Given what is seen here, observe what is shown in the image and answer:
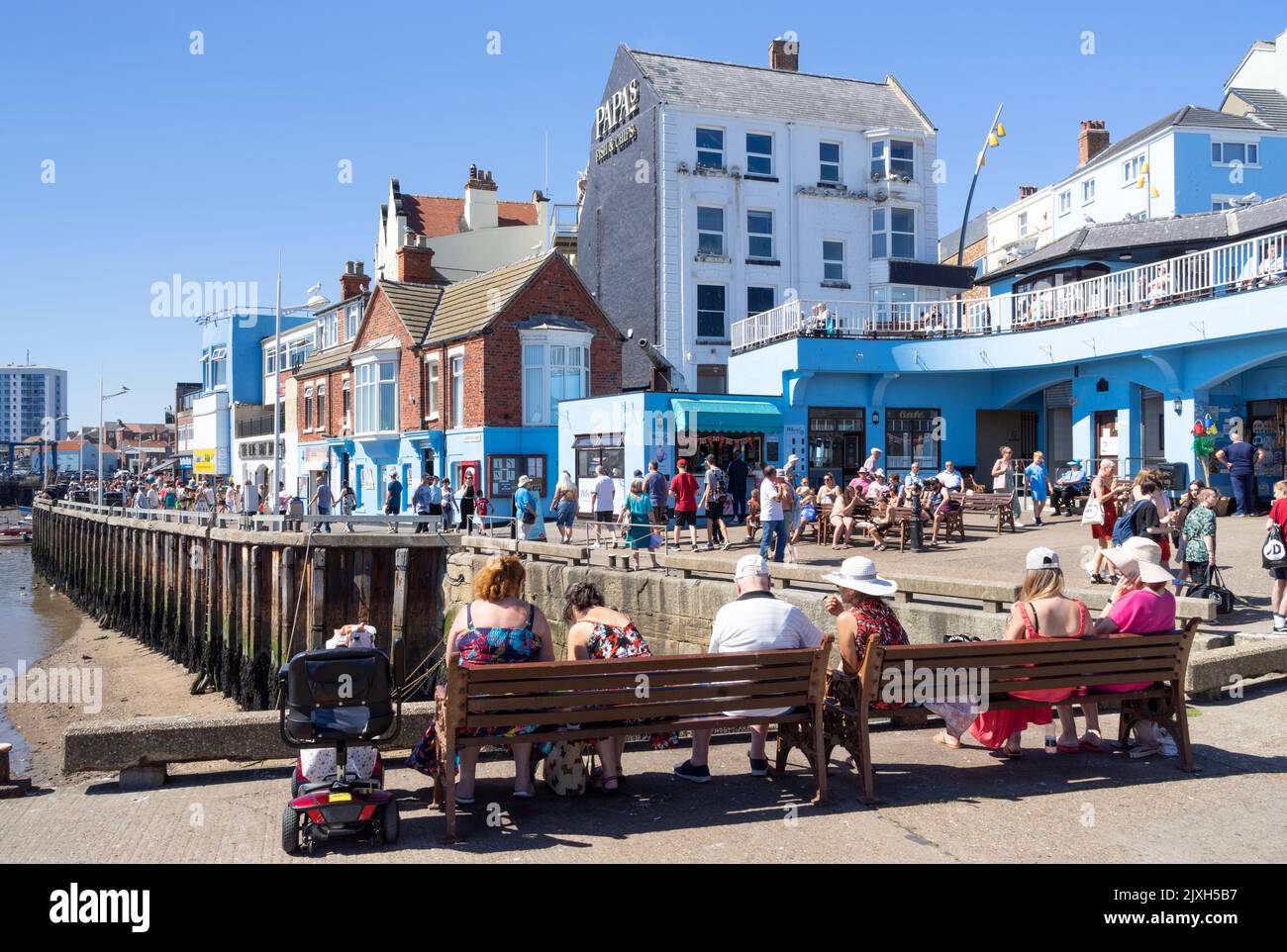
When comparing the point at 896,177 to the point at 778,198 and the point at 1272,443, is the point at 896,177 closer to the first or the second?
the point at 778,198

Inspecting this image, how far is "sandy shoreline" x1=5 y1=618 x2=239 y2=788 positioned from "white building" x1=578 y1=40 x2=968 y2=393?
16.7 m

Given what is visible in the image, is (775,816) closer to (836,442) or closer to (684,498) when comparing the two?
(684,498)

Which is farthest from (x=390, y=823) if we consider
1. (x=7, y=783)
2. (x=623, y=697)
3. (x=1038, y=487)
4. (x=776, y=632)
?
(x=1038, y=487)

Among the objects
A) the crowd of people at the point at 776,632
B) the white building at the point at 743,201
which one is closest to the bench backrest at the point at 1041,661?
the crowd of people at the point at 776,632

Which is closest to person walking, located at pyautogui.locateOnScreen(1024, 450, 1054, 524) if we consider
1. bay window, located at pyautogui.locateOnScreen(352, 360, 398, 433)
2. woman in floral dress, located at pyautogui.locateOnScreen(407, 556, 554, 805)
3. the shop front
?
the shop front

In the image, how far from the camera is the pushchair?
17.2ft

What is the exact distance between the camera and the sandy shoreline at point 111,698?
49.4 ft

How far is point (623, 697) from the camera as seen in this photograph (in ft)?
19.6

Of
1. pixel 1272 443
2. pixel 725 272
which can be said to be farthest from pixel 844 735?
pixel 725 272

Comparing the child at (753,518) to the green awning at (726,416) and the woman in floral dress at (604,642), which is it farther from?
the woman in floral dress at (604,642)

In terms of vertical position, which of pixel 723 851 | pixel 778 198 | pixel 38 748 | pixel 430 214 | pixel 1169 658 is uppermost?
pixel 430 214

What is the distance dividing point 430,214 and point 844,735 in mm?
47606

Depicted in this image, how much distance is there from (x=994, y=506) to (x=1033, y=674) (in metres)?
15.7

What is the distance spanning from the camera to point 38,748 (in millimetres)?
14938
